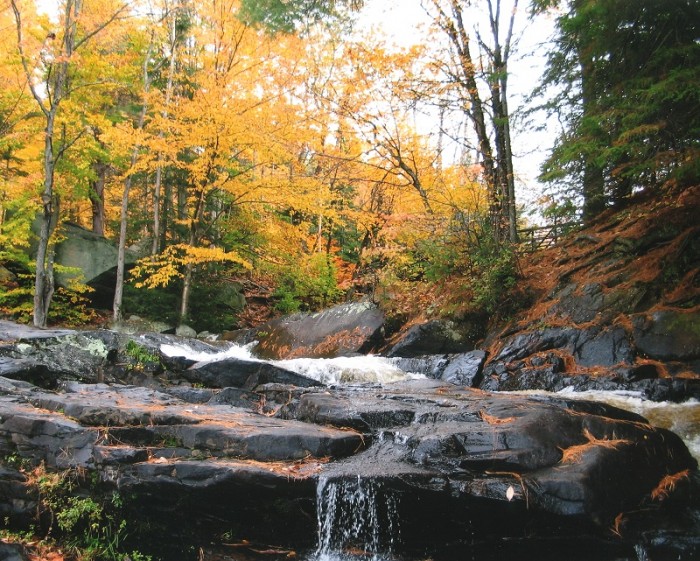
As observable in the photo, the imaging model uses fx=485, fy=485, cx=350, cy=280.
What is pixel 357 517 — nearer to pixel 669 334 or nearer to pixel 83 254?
pixel 669 334

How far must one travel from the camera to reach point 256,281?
729 inches

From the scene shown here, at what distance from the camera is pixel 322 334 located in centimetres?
1151

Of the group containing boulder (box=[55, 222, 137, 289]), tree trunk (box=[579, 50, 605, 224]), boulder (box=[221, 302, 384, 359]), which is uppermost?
tree trunk (box=[579, 50, 605, 224])

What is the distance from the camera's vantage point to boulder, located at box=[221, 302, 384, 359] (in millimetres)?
10844

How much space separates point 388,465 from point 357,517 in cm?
48

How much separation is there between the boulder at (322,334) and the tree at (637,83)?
505cm

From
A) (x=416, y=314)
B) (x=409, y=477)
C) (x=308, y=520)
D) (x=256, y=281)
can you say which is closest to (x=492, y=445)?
(x=409, y=477)

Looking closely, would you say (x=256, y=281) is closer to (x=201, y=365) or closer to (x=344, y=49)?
(x=344, y=49)

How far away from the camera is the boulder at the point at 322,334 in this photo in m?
10.8

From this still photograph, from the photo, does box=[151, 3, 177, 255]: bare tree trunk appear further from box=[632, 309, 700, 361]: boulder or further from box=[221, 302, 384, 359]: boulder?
box=[632, 309, 700, 361]: boulder

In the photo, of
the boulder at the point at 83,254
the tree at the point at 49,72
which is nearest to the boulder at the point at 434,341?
the tree at the point at 49,72

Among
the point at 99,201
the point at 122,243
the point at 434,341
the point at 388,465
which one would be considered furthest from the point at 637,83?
the point at 99,201

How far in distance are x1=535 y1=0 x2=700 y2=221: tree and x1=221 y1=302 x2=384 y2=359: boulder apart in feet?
16.6

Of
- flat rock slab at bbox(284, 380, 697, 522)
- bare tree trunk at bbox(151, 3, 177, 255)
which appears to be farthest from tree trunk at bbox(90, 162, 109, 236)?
flat rock slab at bbox(284, 380, 697, 522)
